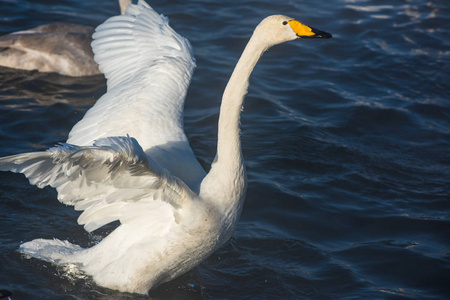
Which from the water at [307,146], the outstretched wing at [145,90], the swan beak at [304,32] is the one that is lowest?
the water at [307,146]

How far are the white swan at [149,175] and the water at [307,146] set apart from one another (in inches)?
18.0

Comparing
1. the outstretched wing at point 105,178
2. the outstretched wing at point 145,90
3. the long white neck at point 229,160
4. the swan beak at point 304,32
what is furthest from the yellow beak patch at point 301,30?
the outstretched wing at point 145,90

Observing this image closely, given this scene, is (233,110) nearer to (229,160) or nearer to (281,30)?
(229,160)

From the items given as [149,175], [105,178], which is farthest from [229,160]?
[105,178]

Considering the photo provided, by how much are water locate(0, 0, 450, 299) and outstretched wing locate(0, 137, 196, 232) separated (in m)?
0.84

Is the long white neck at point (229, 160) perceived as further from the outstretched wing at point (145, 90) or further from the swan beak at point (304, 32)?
the swan beak at point (304, 32)

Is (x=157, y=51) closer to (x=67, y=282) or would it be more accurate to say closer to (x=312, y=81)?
(x=67, y=282)

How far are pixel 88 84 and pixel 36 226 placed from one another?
12.1 feet

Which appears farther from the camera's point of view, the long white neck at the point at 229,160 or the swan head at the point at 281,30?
the long white neck at the point at 229,160

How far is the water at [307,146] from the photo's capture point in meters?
6.36

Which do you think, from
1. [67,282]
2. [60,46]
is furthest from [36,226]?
[60,46]

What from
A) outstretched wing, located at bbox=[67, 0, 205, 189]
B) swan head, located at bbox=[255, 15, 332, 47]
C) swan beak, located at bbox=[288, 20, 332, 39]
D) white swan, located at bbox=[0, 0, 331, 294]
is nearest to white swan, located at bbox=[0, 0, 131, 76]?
outstretched wing, located at bbox=[67, 0, 205, 189]

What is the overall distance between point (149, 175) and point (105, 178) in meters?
0.37

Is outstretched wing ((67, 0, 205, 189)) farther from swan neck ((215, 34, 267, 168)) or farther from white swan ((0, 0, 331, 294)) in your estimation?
swan neck ((215, 34, 267, 168))
